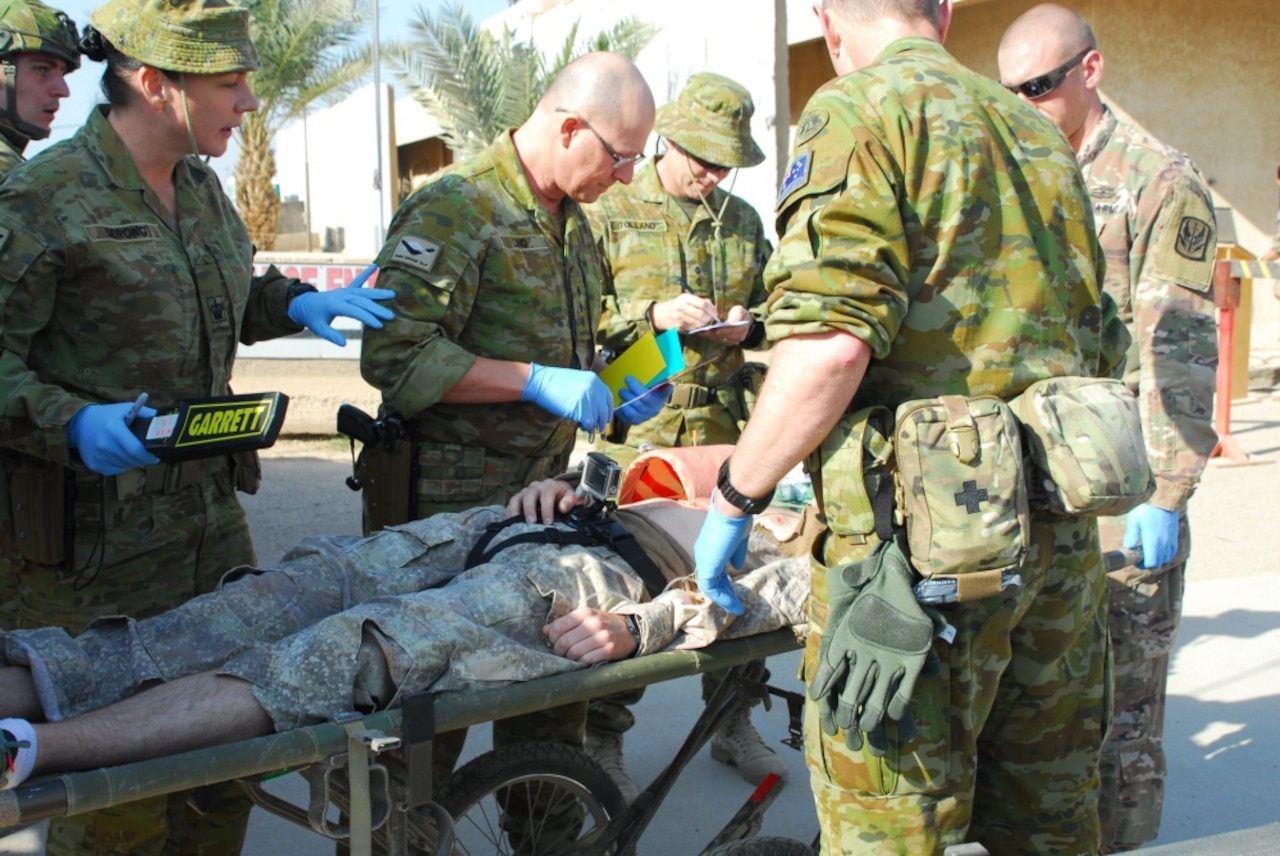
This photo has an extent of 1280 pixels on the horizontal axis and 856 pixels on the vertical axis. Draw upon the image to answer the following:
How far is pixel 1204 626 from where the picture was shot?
5.29 m

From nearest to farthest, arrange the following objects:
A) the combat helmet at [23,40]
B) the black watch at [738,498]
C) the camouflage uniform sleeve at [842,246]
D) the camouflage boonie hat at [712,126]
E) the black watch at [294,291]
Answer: the camouflage uniform sleeve at [842,246] → the black watch at [738,498] → the black watch at [294,291] → the combat helmet at [23,40] → the camouflage boonie hat at [712,126]

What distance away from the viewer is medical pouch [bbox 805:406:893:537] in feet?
7.10

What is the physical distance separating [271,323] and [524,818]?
1577 mm

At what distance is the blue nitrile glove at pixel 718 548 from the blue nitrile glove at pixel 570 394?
2.75ft

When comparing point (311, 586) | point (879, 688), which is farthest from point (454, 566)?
point (879, 688)

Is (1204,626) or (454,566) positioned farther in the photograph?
(1204,626)

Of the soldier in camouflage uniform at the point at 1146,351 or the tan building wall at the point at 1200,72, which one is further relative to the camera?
the tan building wall at the point at 1200,72

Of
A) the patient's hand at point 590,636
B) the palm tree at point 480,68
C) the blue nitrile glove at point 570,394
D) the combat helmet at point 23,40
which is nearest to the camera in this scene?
the patient's hand at point 590,636

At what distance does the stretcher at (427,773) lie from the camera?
77.3 inches

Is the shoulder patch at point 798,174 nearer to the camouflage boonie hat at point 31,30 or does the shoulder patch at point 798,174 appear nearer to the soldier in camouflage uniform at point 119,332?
the soldier in camouflage uniform at point 119,332

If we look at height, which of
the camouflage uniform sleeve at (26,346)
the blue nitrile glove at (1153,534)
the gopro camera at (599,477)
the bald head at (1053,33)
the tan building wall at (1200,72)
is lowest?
the blue nitrile glove at (1153,534)

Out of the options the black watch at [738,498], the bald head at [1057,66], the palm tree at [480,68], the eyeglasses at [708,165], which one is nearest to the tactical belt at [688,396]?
the eyeglasses at [708,165]

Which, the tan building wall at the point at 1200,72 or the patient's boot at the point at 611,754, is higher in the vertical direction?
the tan building wall at the point at 1200,72

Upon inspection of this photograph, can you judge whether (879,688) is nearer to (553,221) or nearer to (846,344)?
Result: (846,344)
